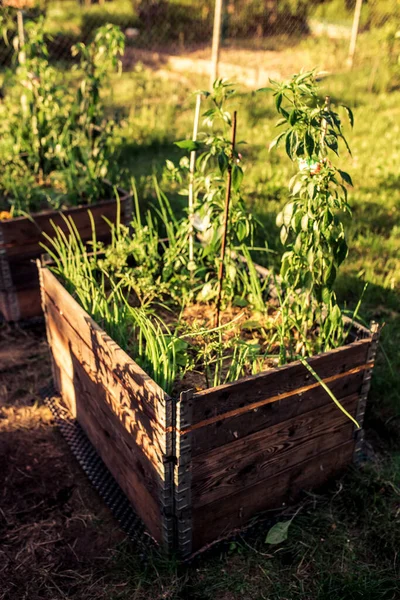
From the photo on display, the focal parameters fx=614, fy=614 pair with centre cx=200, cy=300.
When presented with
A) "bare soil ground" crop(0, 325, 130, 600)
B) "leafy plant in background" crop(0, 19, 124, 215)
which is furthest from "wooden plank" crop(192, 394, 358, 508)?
"leafy plant in background" crop(0, 19, 124, 215)

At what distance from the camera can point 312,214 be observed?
2.33 meters

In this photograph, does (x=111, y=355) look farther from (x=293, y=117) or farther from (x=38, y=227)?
(x=38, y=227)

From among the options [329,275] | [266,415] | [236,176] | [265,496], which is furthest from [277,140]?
[265,496]

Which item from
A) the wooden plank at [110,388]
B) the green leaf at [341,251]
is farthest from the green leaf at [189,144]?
the wooden plank at [110,388]

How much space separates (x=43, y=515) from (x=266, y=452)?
102 centimetres

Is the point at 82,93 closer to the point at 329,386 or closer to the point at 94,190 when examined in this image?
the point at 94,190

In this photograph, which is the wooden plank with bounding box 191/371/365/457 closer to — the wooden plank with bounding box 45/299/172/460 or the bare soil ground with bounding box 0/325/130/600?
the wooden plank with bounding box 45/299/172/460

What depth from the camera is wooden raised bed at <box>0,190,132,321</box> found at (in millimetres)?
3773

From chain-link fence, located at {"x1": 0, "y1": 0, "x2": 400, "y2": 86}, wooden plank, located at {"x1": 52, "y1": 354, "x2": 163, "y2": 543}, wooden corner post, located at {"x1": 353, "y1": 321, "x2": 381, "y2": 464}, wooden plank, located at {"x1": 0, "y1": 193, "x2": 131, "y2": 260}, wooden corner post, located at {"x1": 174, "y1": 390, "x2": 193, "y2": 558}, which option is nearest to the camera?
wooden corner post, located at {"x1": 174, "y1": 390, "x2": 193, "y2": 558}

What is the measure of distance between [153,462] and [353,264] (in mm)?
2427

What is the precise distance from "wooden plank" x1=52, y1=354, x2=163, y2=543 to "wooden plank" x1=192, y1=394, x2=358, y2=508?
182 millimetres

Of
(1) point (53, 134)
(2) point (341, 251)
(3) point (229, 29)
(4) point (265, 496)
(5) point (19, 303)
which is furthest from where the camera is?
(3) point (229, 29)

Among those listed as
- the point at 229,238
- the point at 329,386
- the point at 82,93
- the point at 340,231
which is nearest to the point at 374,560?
the point at 329,386

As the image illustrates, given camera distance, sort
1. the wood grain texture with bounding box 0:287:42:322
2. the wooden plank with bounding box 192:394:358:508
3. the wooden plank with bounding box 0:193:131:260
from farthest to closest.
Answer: the wood grain texture with bounding box 0:287:42:322 → the wooden plank with bounding box 0:193:131:260 → the wooden plank with bounding box 192:394:358:508
